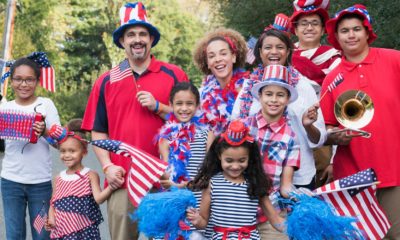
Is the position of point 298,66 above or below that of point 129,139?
above

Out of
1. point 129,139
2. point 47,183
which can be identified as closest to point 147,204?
point 129,139

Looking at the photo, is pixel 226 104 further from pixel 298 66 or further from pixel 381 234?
pixel 381 234

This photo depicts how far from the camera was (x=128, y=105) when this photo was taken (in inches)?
208

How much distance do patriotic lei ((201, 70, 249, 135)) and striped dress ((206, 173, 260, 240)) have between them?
62cm

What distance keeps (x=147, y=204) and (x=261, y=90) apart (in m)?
1.20

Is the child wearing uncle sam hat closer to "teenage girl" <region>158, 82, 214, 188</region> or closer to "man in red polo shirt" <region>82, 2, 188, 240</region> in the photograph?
"teenage girl" <region>158, 82, 214, 188</region>

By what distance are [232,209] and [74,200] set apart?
173cm

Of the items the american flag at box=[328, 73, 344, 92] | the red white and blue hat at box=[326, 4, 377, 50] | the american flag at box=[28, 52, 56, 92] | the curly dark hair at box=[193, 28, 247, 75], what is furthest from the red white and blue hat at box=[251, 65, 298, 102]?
the american flag at box=[28, 52, 56, 92]

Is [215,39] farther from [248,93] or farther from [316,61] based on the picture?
[316,61]

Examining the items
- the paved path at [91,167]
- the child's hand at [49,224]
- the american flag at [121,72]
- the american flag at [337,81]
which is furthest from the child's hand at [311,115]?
the paved path at [91,167]

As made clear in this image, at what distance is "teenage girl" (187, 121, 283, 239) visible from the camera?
454 cm

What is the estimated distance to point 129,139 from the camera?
17.3 ft

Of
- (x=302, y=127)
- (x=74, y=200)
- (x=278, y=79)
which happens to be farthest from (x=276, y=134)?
(x=74, y=200)

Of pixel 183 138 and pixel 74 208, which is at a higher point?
pixel 183 138
